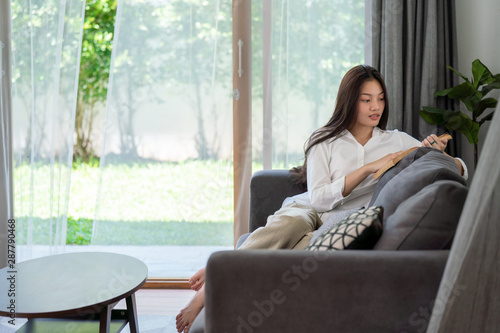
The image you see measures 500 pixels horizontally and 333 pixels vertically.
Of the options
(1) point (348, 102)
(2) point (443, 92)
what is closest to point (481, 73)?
(2) point (443, 92)

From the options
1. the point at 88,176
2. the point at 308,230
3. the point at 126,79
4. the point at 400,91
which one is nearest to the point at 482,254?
the point at 308,230

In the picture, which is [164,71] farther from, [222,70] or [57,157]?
[57,157]

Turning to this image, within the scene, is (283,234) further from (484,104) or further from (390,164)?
(484,104)

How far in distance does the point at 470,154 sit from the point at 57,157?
249 centimetres

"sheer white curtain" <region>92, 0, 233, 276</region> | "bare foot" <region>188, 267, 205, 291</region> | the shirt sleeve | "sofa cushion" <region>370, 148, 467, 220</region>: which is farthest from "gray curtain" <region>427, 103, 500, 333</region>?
"sheer white curtain" <region>92, 0, 233, 276</region>

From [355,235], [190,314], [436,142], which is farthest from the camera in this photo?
[436,142]

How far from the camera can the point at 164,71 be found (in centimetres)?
313

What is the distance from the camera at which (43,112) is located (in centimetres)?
312

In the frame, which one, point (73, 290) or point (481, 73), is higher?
point (481, 73)

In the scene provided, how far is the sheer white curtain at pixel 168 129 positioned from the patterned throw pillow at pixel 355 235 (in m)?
1.76

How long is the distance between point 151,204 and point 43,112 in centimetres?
88

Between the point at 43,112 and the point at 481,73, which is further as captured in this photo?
the point at 43,112

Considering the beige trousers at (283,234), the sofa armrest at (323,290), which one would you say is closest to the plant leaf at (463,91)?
the beige trousers at (283,234)

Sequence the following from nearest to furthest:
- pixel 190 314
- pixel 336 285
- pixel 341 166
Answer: pixel 336 285, pixel 190 314, pixel 341 166
